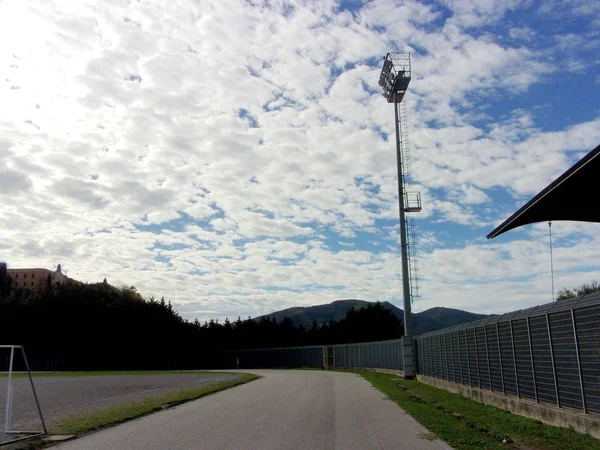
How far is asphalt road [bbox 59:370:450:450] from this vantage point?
10906 millimetres

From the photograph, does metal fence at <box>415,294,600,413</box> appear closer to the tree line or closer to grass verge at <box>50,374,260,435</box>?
grass verge at <box>50,374,260,435</box>

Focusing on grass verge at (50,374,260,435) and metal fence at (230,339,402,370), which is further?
metal fence at (230,339,402,370)

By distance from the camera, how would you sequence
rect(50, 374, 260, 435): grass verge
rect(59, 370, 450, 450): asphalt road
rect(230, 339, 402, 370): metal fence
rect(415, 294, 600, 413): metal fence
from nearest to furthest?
1. rect(59, 370, 450, 450): asphalt road
2. rect(415, 294, 600, 413): metal fence
3. rect(50, 374, 260, 435): grass verge
4. rect(230, 339, 402, 370): metal fence

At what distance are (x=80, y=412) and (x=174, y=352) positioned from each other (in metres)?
69.1

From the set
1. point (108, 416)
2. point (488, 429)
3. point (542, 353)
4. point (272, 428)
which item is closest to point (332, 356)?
point (108, 416)

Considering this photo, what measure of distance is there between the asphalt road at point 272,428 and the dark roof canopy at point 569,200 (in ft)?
17.3

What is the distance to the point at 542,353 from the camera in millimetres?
13477

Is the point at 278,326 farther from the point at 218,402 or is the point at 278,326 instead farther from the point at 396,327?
the point at 218,402

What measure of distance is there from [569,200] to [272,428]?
322 inches

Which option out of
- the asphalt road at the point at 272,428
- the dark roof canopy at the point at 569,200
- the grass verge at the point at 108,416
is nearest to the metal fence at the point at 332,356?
the grass verge at the point at 108,416

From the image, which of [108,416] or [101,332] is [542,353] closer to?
[108,416]

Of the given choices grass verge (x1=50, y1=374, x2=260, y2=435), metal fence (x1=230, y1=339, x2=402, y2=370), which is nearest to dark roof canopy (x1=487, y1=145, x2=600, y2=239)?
grass verge (x1=50, y1=374, x2=260, y2=435)

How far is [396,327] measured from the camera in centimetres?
10069

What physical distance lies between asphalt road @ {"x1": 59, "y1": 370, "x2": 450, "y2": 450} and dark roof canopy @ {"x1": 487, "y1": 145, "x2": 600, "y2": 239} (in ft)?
17.3
